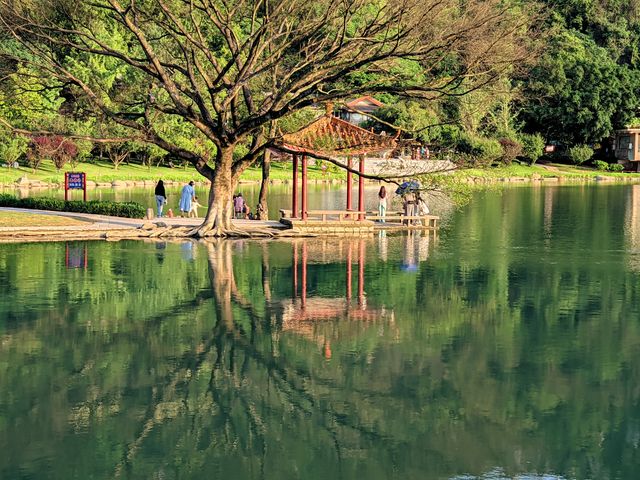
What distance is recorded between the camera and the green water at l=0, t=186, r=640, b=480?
13.7 m

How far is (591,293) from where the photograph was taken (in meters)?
26.5

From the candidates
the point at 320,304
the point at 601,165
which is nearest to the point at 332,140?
the point at 320,304

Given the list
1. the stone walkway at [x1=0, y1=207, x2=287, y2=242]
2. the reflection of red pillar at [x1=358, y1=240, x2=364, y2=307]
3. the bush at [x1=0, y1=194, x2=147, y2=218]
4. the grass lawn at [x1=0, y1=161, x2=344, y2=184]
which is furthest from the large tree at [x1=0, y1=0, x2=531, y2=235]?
the grass lawn at [x1=0, y1=161, x2=344, y2=184]

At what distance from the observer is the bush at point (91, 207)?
44250 millimetres

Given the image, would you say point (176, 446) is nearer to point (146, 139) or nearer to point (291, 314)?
point (291, 314)

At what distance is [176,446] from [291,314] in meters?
9.52

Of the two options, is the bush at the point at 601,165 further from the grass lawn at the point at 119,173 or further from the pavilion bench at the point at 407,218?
the pavilion bench at the point at 407,218

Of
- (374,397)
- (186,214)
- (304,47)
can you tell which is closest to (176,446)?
(374,397)

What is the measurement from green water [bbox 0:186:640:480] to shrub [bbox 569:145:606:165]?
85490 millimetres

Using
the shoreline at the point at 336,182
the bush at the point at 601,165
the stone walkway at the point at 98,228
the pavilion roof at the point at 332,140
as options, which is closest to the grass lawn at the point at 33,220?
the stone walkway at the point at 98,228

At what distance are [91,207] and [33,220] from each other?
505 cm

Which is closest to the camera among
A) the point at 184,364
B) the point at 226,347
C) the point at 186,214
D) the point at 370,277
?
the point at 184,364

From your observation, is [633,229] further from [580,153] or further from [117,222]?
[580,153]

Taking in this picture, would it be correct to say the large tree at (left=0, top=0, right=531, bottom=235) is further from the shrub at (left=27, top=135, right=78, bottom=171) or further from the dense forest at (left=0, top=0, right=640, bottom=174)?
the shrub at (left=27, top=135, right=78, bottom=171)
